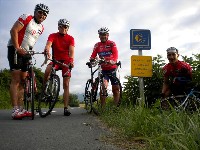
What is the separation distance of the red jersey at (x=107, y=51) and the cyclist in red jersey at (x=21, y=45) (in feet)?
5.96

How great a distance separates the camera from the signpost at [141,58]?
23.2 feet

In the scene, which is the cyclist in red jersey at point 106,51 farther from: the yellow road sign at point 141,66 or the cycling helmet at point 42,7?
the cycling helmet at point 42,7

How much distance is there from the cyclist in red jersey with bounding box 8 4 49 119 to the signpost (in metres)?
2.26

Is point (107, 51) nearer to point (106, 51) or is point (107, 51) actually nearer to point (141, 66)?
point (106, 51)

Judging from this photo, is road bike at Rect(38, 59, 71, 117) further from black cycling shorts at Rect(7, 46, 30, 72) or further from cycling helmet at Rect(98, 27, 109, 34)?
cycling helmet at Rect(98, 27, 109, 34)

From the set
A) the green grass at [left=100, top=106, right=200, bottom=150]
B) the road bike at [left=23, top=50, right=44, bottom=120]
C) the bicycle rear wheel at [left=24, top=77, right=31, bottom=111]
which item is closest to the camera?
the green grass at [left=100, top=106, right=200, bottom=150]

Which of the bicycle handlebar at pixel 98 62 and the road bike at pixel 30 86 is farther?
the bicycle handlebar at pixel 98 62

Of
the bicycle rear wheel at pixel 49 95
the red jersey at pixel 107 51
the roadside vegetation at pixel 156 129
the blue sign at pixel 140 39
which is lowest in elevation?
the roadside vegetation at pixel 156 129

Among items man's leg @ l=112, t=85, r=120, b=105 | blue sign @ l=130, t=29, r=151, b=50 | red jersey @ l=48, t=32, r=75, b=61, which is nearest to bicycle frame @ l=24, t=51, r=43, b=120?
red jersey @ l=48, t=32, r=75, b=61

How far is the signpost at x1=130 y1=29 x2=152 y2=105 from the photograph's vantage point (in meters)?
7.07

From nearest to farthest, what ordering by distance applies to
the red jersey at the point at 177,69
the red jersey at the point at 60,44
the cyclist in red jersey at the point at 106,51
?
the red jersey at the point at 177,69 < the red jersey at the point at 60,44 < the cyclist in red jersey at the point at 106,51

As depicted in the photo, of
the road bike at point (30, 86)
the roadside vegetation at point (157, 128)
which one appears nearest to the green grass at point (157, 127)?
the roadside vegetation at point (157, 128)

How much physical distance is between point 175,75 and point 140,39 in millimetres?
1303

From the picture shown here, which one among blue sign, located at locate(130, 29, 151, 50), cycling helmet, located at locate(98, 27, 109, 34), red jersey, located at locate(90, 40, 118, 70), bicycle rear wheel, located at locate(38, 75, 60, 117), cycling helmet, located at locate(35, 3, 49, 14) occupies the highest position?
cycling helmet, located at locate(35, 3, 49, 14)
